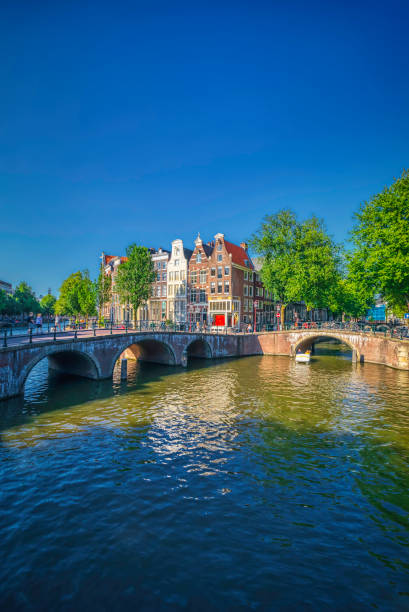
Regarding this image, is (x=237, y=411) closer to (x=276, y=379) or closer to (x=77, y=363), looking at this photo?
(x=276, y=379)

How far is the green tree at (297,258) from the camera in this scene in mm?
50688

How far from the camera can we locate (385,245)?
38.6 meters

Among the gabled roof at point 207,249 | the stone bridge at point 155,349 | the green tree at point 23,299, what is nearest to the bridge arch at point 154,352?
the stone bridge at point 155,349

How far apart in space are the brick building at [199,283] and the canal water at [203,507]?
39.7 meters

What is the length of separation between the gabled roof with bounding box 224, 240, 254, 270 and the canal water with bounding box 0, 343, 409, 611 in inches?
1607

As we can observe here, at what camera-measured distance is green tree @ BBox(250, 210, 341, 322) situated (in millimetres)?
50688

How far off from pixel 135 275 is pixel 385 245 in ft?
113

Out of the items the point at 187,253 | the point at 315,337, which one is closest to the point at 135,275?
the point at 187,253

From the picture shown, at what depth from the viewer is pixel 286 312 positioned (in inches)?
3046

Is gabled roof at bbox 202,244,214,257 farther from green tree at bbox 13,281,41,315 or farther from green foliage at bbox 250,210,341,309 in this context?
green tree at bbox 13,281,41,315

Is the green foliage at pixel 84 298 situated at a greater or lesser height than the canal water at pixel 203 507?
greater

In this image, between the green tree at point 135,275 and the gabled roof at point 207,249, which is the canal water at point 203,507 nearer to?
the green tree at point 135,275

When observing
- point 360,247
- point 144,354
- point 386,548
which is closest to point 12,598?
point 386,548

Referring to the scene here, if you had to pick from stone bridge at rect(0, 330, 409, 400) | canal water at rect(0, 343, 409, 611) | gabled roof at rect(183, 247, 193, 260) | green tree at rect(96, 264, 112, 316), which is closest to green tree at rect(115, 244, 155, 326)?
green tree at rect(96, 264, 112, 316)
